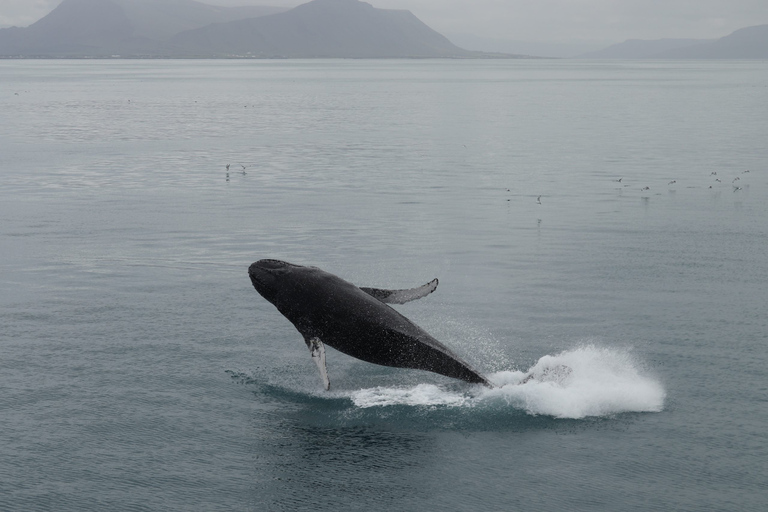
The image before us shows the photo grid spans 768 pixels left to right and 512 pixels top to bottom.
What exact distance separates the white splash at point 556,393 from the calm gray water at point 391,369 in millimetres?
77

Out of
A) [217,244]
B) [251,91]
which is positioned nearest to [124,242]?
[217,244]

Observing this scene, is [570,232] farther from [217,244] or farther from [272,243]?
[217,244]

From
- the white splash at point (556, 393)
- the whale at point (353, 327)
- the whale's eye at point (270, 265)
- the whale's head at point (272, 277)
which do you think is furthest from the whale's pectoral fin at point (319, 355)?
the whale's eye at point (270, 265)

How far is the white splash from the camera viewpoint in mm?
21391

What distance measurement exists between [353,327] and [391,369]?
2.96 metres

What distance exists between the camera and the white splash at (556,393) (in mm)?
21391

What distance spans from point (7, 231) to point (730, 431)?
116 feet

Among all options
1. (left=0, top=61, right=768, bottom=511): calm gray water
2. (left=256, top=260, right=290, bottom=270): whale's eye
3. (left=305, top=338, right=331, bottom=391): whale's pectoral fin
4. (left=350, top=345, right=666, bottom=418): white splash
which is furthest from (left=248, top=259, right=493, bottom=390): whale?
(left=0, top=61, right=768, bottom=511): calm gray water

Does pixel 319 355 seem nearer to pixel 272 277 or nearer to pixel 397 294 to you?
pixel 272 277

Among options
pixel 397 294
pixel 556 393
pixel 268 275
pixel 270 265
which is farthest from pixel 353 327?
pixel 556 393

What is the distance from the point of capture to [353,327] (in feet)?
70.7

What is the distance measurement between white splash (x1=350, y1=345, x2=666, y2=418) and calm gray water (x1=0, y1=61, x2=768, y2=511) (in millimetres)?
77

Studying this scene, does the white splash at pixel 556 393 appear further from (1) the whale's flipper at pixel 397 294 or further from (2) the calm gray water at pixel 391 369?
(1) the whale's flipper at pixel 397 294

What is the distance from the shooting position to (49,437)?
20062 millimetres
